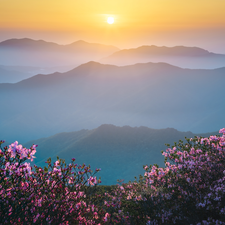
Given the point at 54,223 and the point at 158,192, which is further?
the point at 158,192

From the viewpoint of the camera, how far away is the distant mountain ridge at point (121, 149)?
97625 millimetres

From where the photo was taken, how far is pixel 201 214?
10.6 meters

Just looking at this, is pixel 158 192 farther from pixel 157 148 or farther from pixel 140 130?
pixel 140 130

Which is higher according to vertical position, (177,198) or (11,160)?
(11,160)

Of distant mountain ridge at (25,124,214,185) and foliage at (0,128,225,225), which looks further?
distant mountain ridge at (25,124,214,185)

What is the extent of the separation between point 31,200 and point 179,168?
8.01 meters

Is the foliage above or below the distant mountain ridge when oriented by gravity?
above

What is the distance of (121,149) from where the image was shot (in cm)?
10812

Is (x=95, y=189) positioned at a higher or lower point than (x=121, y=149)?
higher

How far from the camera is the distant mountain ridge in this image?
97625 millimetres

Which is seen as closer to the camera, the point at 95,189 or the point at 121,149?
the point at 95,189

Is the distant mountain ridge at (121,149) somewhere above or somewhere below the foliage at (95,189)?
below

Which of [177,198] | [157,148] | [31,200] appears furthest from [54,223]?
[157,148]

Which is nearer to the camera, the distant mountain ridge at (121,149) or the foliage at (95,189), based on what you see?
the foliage at (95,189)
